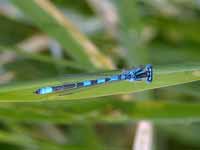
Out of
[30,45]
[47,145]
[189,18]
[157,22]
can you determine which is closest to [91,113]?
[47,145]

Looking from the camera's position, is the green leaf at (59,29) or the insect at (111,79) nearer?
the insect at (111,79)

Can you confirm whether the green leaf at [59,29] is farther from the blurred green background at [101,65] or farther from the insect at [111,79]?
the insect at [111,79]

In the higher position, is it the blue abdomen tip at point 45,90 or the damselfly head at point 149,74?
the damselfly head at point 149,74

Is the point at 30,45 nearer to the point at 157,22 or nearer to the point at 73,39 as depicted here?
the point at 73,39

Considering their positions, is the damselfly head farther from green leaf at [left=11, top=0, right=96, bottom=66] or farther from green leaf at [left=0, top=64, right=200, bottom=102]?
green leaf at [left=11, top=0, right=96, bottom=66]

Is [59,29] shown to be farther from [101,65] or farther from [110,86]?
[110,86]

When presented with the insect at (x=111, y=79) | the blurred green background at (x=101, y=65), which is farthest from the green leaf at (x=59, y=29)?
the insect at (x=111, y=79)

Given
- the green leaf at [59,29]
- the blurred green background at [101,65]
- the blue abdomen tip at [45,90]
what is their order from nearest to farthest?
the blue abdomen tip at [45,90]
the blurred green background at [101,65]
the green leaf at [59,29]

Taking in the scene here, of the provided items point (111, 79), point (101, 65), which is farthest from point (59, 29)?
point (111, 79)
